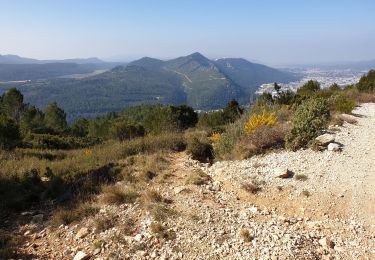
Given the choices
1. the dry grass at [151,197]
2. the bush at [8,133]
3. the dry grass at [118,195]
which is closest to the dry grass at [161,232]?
the dry grass at [151,197]

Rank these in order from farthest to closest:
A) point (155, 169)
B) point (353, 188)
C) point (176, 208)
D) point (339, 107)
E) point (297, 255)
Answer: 1. point (339, 107)
2. point (155, 169)
3. point (353, 188)
4. point (176, 208)
5. point (297, 255)

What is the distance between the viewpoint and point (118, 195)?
724 cm

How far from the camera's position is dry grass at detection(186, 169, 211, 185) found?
26.1 ft

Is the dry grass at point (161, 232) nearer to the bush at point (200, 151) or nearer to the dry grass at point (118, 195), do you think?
the dry grass at point (118, 195)

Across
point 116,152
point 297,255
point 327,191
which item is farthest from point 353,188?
point 116,152

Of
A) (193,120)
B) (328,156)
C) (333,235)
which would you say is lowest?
(193,120)

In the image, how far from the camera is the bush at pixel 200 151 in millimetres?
10703

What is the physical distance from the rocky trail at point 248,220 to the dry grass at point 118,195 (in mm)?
173

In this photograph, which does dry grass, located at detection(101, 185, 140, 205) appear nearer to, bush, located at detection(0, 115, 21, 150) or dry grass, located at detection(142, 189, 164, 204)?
dry grass, located at detection(142, 189, 164, 204)

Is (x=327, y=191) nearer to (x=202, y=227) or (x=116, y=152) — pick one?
(x=202, y=227)

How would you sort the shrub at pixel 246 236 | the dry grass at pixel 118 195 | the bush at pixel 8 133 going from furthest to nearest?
the bush at pixel 8 133 → the dry grass at pixel 118 195 → the shrub at pixel 246 236

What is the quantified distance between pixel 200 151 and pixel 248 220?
4.74 metres

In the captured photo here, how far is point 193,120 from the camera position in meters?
37.3

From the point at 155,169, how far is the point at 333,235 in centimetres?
463
